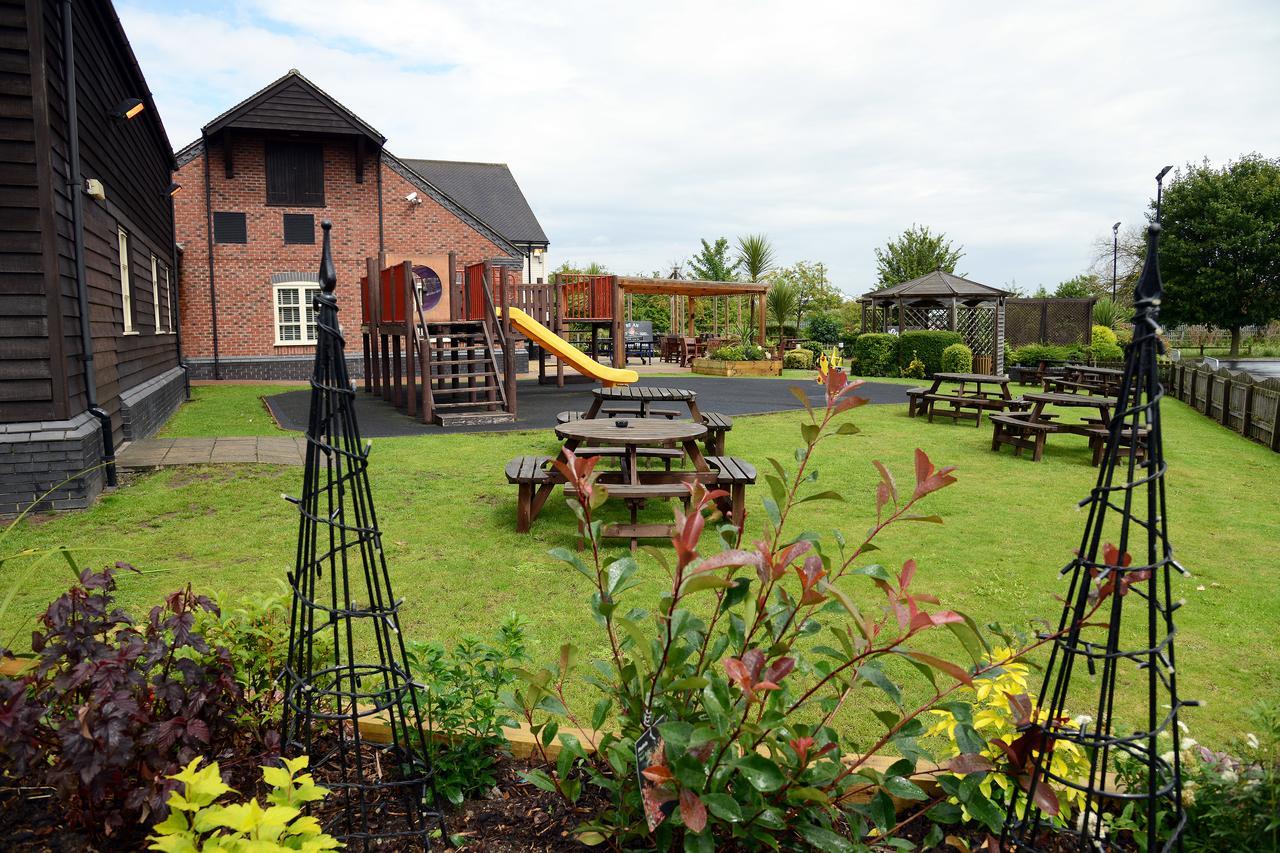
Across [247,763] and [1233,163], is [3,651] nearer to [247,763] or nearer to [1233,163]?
[247,763]

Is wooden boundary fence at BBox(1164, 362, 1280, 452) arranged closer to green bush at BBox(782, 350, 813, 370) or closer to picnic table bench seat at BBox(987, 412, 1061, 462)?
picnic table bench seat at BBox(987, 412, 1061, 462)

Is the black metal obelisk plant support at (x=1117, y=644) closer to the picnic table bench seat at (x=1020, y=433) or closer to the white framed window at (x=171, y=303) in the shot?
the picnic table bench seat at (x=1020, y=433)

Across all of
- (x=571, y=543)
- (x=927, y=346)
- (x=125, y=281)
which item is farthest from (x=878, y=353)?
(x=571, y=543)

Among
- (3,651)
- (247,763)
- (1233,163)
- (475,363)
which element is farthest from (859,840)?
(1233,163)

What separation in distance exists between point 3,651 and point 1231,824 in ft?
9.15

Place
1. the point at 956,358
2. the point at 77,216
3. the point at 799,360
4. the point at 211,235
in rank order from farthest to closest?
the point at 799,360 < the point at 956,358 < the point at 211,235 < the point at 77,216

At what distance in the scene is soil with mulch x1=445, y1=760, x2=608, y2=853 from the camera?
2.08m

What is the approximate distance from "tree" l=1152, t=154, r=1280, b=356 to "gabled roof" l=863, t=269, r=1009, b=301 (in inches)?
505

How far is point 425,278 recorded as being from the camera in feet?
→ 66.4

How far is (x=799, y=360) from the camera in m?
25.3

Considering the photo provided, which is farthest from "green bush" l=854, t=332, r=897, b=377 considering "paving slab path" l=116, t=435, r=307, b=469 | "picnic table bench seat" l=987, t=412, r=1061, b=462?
Result: "paving slab path" l=116, t=435, r=307, b=469

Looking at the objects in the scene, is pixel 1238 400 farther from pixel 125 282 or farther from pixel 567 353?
pixel 125 282

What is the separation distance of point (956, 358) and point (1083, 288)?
28548mm

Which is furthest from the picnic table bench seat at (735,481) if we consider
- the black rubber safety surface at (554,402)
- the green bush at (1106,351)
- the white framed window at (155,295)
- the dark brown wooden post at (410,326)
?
the green bush at (1106,351)
